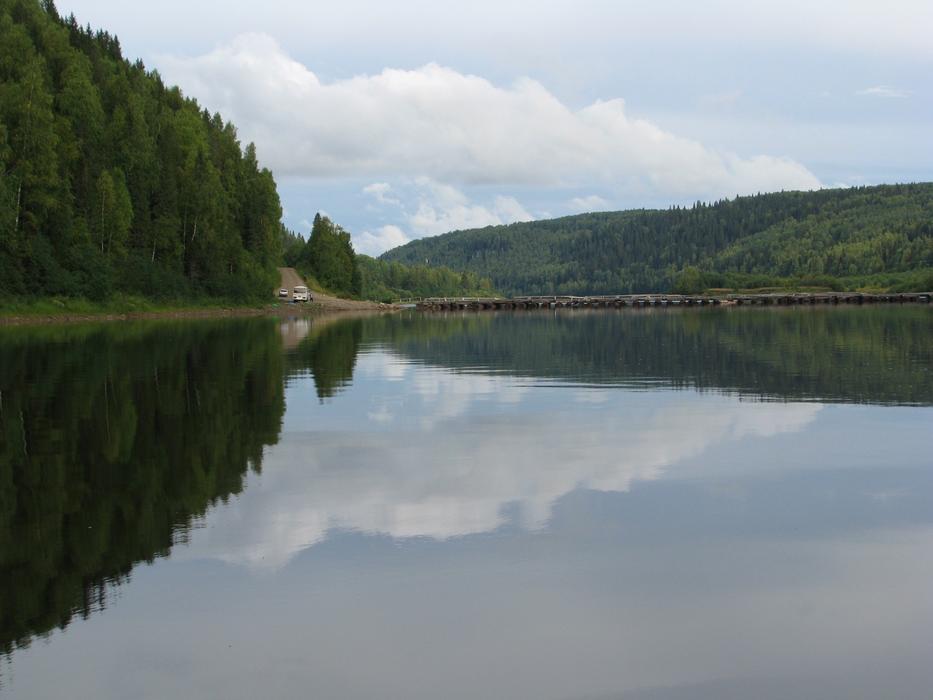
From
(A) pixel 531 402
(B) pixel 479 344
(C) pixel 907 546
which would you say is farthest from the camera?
(B) pixel 479 344

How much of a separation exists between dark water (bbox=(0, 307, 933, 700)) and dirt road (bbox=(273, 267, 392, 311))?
141542mm

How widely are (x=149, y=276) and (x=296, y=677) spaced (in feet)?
348

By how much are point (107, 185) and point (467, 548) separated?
95900 mm

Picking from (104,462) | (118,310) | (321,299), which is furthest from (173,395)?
(321,299)

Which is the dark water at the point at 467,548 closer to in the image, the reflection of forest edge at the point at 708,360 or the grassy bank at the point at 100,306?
the reflection of forest edge at the point at 708,360

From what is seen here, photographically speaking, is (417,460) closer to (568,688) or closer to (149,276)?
(568,688)

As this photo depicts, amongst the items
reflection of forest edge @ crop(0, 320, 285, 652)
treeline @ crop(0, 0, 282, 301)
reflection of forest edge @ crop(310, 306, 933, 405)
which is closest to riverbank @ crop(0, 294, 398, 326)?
treeline @ crop(0, 0, 282, 301)

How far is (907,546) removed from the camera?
13.7 meters

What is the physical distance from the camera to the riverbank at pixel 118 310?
84750 millimetres

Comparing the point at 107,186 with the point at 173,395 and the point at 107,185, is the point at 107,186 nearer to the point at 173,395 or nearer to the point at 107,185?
the point at 107,185

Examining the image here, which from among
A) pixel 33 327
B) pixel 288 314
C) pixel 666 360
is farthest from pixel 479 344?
pixel 288 314

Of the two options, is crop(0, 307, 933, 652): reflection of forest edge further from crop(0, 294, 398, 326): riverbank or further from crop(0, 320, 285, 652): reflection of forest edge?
crop(0, 294, 398, 326): riverbank

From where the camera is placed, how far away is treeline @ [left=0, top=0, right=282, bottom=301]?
89.1 meters

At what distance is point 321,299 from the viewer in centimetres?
18162
